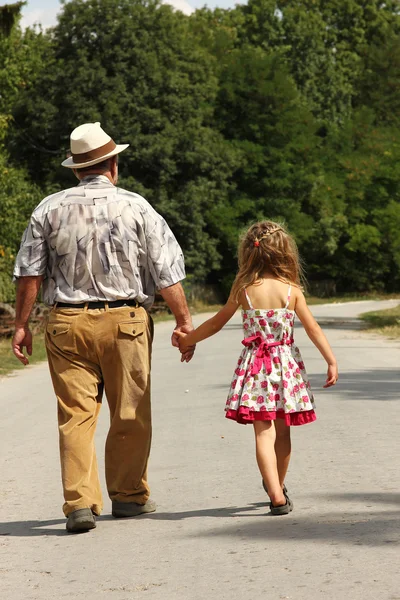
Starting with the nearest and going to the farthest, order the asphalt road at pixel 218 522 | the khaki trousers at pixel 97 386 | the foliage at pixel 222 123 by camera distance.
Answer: the asphalt road at pixel 218 522, the khaki trousers at pixel 97 386, the foliage at pixel 222 123

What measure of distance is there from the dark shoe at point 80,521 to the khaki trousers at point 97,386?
78 millimetres

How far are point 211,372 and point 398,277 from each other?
54223mm

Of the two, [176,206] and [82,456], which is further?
[176,206]

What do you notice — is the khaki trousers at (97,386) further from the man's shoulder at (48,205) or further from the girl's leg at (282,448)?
the girl's leg at (282,448)

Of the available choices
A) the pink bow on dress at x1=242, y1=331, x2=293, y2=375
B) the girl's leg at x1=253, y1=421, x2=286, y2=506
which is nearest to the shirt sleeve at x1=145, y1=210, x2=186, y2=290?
the pink bow on dress at x1=242, y1=331, x2=293, y2=375

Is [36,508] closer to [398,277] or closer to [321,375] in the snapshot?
[321,375]

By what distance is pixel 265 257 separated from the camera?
6.68 meters

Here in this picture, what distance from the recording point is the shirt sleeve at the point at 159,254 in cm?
647

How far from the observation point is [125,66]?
50875 millimetres

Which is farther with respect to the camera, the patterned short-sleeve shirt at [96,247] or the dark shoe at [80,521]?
the patterned short-sleeve shirt at [96,247]

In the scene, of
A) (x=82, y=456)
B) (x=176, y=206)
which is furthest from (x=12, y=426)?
(x=176, y=206)

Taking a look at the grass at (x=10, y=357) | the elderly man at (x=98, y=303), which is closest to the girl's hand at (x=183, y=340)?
the elderly man at (x=98, y=303)

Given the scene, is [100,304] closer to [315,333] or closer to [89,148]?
[89,148]

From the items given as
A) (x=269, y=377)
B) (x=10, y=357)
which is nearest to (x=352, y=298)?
(x=10, y=357)
